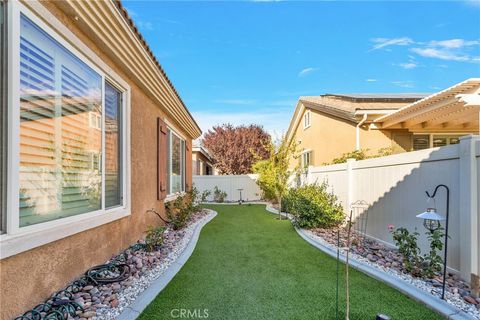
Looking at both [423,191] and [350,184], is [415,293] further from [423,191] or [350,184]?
[350,184]

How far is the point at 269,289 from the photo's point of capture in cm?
354

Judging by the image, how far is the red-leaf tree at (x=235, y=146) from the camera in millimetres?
21188

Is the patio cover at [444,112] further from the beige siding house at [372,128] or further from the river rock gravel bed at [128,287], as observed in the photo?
the river rock gravel bed at [128,287]

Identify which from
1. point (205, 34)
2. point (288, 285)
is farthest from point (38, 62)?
point (205, 34)

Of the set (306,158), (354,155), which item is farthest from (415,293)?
(306,158)

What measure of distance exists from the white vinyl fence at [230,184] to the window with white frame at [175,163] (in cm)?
563

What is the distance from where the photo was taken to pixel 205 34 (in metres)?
10.9

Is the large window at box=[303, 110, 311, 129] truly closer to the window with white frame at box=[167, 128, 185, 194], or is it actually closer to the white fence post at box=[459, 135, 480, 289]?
the window with white frame at box=[167, 128, 185, 194]

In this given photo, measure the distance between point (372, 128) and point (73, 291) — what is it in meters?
10.8

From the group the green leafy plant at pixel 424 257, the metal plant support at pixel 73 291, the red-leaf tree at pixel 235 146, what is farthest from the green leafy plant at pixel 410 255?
the red-leaf tree at pixel 235 146

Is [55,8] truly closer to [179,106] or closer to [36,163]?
[36,163]

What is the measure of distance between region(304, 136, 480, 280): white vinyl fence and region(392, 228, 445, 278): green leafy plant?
0.74 feet

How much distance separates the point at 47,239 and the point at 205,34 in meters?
10.0

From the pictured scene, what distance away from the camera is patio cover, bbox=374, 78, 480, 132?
695cm
